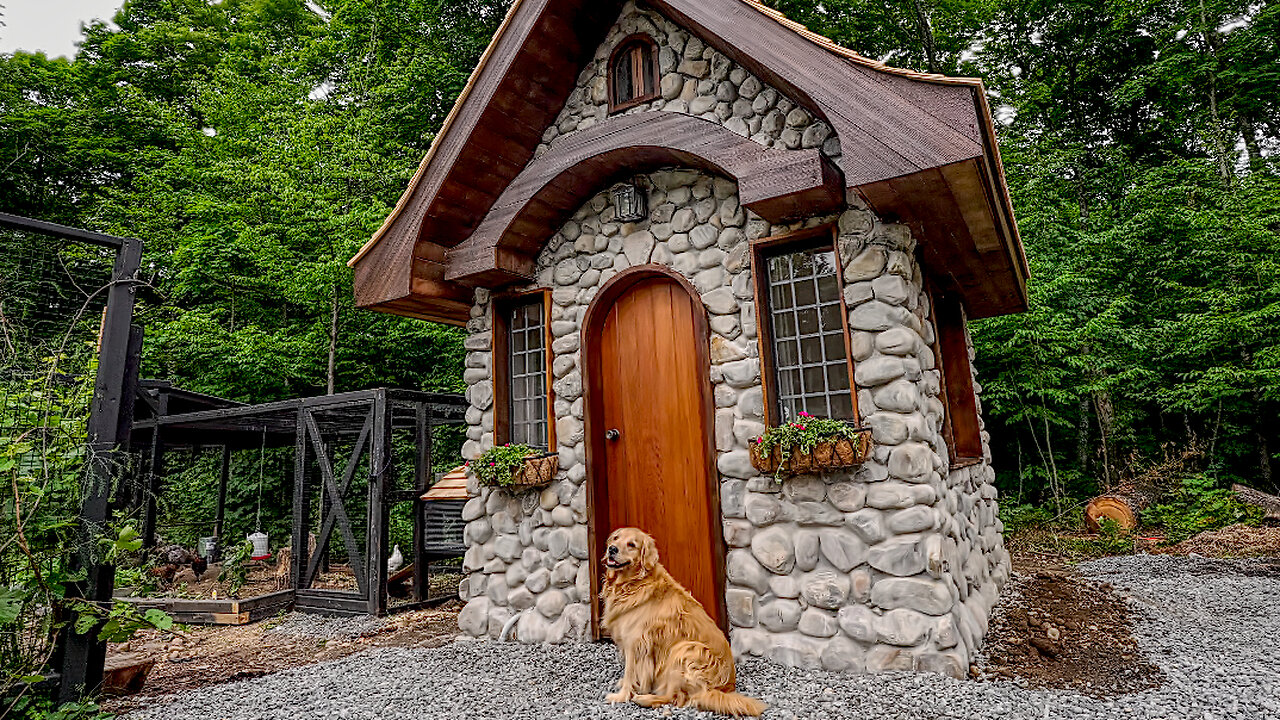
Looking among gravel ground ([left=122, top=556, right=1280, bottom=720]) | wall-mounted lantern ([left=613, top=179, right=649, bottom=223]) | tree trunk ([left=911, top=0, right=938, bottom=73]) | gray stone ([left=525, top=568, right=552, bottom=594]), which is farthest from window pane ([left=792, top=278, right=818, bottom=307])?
tree trunk ([left=911, top=0, right=938, bottom=73])

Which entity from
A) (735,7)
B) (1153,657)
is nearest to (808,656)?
(1153,657)

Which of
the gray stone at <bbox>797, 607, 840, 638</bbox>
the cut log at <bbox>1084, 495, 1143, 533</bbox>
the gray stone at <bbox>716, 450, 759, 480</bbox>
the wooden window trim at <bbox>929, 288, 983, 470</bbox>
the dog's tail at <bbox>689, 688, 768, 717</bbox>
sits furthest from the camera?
the cut log at <bbox>1084, 495, 1143, 533</bbox>

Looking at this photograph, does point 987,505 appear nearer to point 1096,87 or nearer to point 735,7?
point 735,7

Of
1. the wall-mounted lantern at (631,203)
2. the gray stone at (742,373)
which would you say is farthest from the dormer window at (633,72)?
the gray stone at (742,373)

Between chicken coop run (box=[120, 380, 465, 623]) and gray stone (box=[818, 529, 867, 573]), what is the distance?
3.68m

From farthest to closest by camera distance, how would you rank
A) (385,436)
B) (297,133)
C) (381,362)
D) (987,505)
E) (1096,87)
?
1. (1096,87)
2. (381,362)
3. (297,133)
4. (385,436)
5. (987,505)

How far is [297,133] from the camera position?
1011 cm

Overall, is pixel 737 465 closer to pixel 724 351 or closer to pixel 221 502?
pixel 724 351

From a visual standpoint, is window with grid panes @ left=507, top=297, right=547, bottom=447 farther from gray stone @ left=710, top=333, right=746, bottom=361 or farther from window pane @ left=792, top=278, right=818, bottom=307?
window pane @ left=792, top=278, right=818, bottom=307

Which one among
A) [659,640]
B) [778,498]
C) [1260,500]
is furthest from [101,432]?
[1260,500]

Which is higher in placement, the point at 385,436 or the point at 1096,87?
the point at 1096,87

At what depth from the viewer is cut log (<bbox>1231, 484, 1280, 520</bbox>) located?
7.61 metres

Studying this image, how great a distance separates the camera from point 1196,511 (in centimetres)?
807

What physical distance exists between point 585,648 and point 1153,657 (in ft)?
10.5
